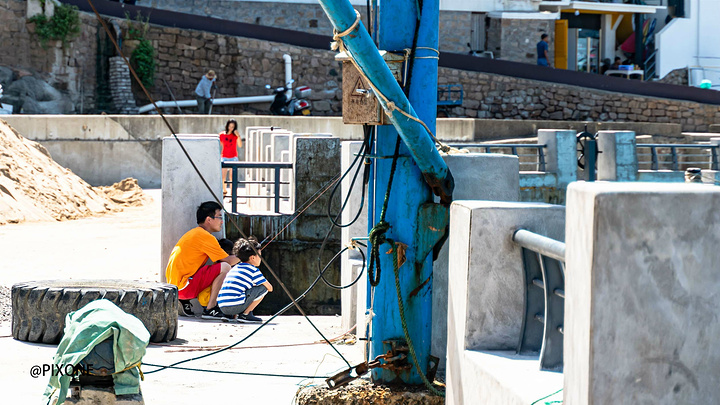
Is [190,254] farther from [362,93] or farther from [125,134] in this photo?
[125,134]

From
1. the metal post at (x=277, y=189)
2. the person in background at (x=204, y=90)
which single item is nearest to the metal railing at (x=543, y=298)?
the metal post at (x=277, y=189)

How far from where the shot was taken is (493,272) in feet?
12.1

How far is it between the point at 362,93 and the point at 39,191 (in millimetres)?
12119

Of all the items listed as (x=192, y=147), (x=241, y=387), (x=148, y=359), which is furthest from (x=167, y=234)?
(x=241, y=387)

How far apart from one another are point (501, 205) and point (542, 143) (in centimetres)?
1084

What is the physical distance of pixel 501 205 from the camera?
3674mm

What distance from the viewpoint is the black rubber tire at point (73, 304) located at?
21.2ft

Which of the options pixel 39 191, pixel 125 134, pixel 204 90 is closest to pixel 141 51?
pixel 204 90

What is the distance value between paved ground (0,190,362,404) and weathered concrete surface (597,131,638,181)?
22.7 feet

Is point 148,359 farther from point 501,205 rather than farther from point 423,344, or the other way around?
point 501,205

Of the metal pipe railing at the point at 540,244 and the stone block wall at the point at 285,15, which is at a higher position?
the stone block wall at the point at 285,15

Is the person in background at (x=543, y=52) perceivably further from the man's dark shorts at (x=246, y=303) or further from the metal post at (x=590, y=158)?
the man's dark shorts at (x=246, y=303)

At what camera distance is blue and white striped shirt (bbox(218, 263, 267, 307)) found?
327 inches

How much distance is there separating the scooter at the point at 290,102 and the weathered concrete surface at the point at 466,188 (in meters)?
22.3
